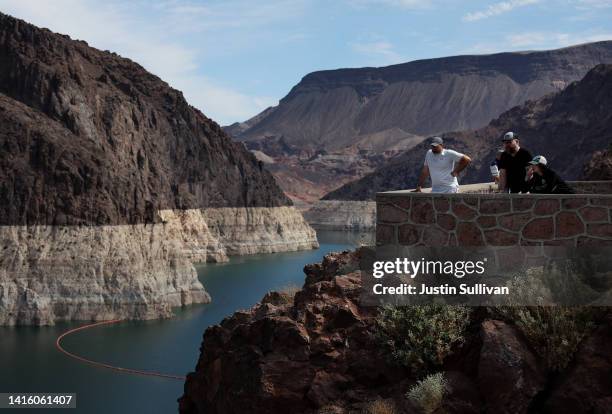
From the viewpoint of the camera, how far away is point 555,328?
416 inches

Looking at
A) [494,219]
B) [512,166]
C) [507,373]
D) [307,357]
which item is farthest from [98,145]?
[507,373]

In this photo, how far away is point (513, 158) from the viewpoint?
13.5 meters

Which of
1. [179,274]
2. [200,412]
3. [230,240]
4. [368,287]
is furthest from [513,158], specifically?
[230,240]

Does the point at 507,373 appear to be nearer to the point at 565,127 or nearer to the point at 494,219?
the point at 494,219

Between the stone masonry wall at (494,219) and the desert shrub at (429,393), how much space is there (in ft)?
8.33

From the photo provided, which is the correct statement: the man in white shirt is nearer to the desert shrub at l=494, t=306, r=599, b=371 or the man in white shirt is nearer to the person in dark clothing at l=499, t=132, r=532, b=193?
the person in dark clothing at l=499, t=132, r=532, b=193

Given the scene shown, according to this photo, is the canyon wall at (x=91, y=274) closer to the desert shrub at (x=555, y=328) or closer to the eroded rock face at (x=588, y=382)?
the desert shrub at (x=555, y=328)

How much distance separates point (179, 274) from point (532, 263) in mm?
48339

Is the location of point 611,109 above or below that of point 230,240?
above

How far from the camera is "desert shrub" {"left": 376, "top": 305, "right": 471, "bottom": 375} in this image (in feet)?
36.7

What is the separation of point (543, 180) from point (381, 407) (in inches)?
181

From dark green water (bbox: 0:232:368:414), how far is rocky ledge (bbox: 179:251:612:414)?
1995 cm

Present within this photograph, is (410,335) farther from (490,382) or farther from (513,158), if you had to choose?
(513,158)

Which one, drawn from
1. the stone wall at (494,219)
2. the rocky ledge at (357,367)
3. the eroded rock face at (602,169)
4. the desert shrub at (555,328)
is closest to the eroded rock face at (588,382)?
the rocky ledge at (357,367)
